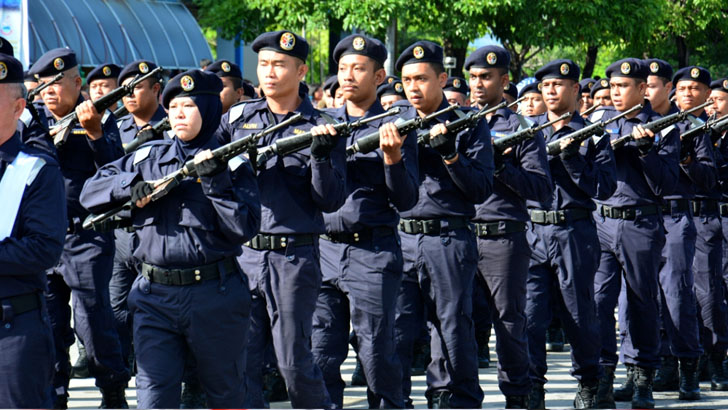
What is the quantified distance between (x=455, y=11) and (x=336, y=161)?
58.5 feet

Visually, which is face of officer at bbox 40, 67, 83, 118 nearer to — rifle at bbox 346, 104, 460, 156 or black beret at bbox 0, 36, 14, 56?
black beret at bbox 0, 36, 14, 56

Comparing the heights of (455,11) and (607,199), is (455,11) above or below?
above

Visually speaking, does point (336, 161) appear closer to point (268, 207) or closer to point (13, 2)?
point (268, 207)

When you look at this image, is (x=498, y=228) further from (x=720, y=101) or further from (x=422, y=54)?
(x=720, y=101)

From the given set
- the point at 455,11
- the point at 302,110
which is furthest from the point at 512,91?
the point at 455,11

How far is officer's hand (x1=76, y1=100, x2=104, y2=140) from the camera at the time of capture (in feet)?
24.5

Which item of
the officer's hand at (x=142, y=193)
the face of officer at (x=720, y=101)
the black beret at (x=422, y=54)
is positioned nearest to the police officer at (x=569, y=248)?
the black beret at (x=422, y=54)

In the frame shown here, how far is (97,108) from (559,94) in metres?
3.25

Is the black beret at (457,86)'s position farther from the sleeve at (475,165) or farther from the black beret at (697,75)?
the sleeve at (475,165)

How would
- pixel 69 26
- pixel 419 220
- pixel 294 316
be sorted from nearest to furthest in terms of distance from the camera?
pixel 294 316 < pixel 419 220 < pixel 69 26

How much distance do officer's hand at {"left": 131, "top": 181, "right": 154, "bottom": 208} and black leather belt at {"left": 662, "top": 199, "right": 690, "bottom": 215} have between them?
499 cm

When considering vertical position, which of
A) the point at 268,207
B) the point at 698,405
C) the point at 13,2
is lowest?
the point at 698,405

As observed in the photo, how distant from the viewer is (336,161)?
6426 mm

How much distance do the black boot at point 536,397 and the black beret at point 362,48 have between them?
2.51 metres
